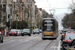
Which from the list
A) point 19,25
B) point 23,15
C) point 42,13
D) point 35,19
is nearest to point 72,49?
point 19,25

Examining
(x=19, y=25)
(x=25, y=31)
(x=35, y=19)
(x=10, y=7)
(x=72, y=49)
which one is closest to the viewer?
(x=72, y=49)

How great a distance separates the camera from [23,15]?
101062mm

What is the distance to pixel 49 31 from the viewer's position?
1312 inches

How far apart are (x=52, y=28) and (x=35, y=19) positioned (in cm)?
10340

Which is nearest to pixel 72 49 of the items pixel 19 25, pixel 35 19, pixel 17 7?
pixel 19 25

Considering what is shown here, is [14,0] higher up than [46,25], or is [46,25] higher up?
[14,0]

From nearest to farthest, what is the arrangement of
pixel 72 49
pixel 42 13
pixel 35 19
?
pixel 72 49, pixel 35 19, pixel 42 13

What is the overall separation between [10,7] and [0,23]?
728 cm

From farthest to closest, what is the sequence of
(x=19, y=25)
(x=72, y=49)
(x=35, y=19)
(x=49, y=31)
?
(x=35, y=19) < (x=19, y=25) < (x=49, y=31) < (x=72, y=49)

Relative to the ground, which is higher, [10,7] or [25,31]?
[10,7]

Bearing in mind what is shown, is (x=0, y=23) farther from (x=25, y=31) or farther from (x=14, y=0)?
(x=25, y=31)

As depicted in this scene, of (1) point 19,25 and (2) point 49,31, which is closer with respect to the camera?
(2) point 49,31

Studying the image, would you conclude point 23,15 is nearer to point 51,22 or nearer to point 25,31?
point 25,31

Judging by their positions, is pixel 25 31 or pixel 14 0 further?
pixel 14 0
